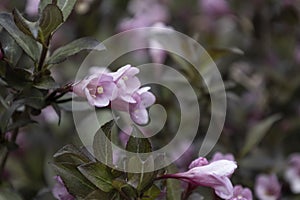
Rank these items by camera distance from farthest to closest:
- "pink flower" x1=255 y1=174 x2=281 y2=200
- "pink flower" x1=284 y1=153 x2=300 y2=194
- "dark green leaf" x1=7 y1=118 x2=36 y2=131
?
"pink flower" x1=284 y1=153 x2=300 y2=194 < "pink flower" x1=255 y1=174 x2=281 y2=200 < "dark green leaf" x1=7 y1=118 x2=36 y2=131

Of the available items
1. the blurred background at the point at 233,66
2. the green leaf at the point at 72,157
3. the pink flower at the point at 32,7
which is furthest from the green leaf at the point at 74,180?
the pink flower at the point at 32,7

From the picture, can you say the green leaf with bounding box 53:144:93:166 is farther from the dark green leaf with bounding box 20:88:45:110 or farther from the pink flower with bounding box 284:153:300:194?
the pink flower with bounding box 284:153:300:194

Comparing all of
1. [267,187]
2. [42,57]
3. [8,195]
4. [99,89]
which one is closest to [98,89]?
[99,89]

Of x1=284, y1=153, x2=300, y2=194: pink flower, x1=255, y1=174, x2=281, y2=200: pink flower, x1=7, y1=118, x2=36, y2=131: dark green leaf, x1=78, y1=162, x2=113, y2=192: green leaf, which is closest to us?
x1=78, y1=162, x2=113, y2=192: green leaf

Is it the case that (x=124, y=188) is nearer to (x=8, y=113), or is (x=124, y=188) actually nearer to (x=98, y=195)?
(x=98, y=195)

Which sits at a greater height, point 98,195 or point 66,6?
point 66,6

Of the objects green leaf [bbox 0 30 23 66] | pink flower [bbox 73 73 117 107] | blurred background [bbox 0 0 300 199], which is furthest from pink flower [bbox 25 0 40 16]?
pink flower [bbox 73 73 117 107]

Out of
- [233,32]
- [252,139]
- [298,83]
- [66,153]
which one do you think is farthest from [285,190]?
[66,153]
